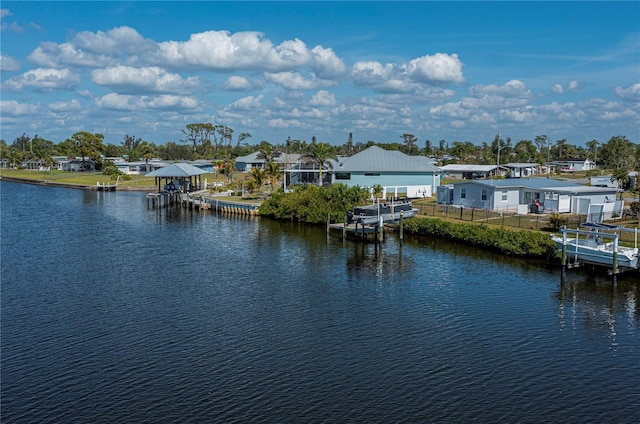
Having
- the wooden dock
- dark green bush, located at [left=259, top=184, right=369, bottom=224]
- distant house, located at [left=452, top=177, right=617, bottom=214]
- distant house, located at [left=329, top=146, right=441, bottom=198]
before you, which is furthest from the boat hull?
the wooden dock

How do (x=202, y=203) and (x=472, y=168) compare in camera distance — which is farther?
(x=472, y=168)

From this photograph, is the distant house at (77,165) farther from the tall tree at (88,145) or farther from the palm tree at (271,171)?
the palm tree at (271,171)

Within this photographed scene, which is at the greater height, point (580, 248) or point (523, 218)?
point (523, 218)

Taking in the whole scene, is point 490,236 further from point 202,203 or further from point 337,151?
point 337,151

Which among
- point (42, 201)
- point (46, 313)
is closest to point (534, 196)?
point (46, 313)

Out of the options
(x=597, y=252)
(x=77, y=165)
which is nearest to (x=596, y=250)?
(x=597, y=252)
